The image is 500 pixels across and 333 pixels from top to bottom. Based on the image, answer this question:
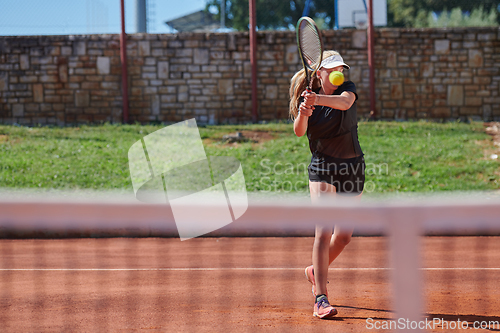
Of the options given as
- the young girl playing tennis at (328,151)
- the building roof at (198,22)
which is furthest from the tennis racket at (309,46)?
the building roof at (198,22)

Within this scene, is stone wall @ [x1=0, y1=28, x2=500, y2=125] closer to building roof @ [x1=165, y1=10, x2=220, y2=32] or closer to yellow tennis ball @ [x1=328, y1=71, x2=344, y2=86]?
building roof @ [x1=165, y1=10, x2=220, y2=32]

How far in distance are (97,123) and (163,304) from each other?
10393 millimetres

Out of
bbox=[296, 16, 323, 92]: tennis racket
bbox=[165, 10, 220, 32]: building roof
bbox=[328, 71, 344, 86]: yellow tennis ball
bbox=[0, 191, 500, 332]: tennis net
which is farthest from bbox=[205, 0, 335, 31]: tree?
bbox=[328, 71, 344, 86]: yellow tennis ball

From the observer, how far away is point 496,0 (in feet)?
64.8

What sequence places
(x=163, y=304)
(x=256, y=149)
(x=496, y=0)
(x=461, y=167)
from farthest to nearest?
(x=496, y=0), (x=256, y=149), (x=461, y=167), (x=163, y=304)

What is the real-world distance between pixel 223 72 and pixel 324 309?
10.9m

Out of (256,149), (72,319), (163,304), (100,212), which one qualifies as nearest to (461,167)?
(256,149)

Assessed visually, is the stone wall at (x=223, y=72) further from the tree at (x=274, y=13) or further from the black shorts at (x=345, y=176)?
the black shorts at (x=345, y=176)

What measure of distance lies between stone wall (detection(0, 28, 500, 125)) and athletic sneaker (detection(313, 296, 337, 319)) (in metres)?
10.5

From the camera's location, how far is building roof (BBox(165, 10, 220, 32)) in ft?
55.3

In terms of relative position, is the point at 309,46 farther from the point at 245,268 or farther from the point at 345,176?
the point at 245,268

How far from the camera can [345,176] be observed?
12.2ft

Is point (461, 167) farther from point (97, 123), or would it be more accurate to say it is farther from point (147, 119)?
point (97, 123)

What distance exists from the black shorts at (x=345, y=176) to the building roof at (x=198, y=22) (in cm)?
1340
